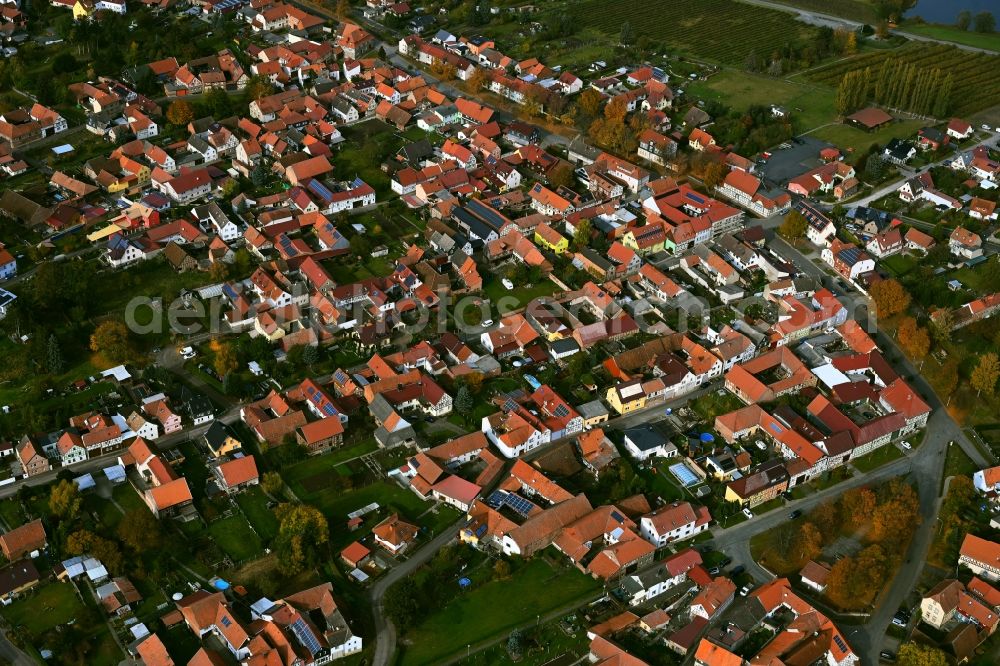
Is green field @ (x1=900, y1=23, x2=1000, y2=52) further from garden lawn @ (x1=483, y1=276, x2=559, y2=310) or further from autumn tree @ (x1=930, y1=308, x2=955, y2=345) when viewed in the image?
garden lawn @ (x1=483, y1=276, x2=559, y2=310)

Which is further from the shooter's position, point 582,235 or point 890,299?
point 582,235

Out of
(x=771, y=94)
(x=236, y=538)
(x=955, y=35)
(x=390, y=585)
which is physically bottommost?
(x=390, y=585)

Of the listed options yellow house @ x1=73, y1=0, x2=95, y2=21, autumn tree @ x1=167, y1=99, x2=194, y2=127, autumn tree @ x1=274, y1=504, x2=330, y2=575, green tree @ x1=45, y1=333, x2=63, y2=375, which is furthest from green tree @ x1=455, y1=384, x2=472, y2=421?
yellow house @ x1=73, y1=0, x2=95, y2=21

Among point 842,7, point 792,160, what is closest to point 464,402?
point 792,160

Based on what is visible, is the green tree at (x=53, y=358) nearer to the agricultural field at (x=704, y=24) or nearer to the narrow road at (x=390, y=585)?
the narrow road at (x=390, y=585)

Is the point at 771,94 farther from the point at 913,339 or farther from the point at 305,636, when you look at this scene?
the point at 305,636

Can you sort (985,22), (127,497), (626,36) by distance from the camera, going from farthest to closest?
(985,22)
(626,36)
(127,497)

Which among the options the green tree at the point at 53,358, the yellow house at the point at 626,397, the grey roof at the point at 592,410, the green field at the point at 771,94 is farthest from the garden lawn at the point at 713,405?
the green field at the point at 771,94
